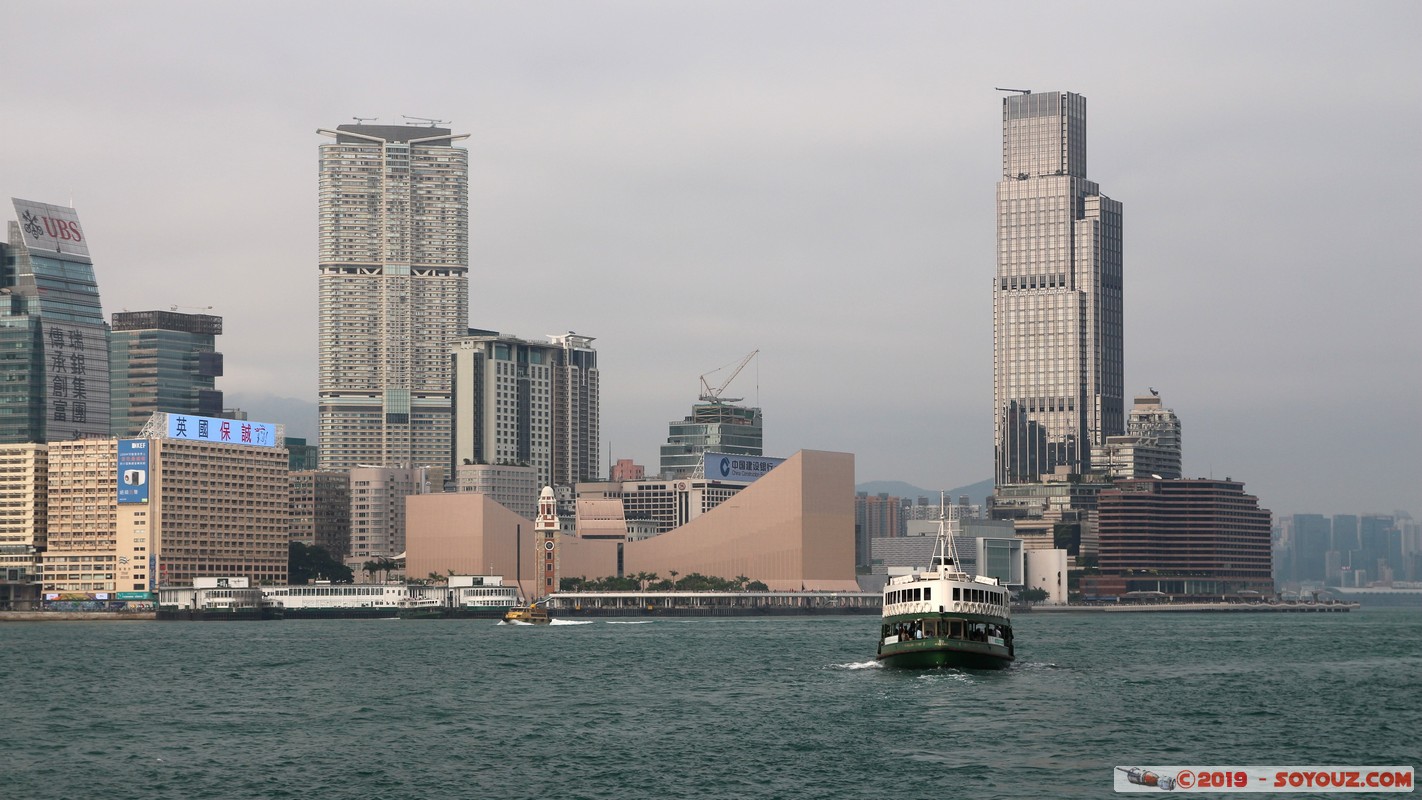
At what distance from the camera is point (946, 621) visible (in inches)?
3506

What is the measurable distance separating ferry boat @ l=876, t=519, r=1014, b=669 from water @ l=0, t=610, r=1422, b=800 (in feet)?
3.74

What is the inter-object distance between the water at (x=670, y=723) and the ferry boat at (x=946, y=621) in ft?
3.74

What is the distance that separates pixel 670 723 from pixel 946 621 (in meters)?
20.9

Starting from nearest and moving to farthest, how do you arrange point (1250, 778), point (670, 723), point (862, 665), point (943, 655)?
point (1250, 778) → point (670, 723) → point (943, 655) → point (862, 665)

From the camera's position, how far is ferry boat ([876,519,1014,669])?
88.8 meters

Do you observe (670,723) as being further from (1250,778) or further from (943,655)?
(1250,778)

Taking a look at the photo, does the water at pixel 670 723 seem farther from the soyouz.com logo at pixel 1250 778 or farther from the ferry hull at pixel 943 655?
the soyouz.com logo at pixel 1250 778

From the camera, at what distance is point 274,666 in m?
110

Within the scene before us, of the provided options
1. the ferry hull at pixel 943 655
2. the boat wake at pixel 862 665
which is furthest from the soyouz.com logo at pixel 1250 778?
the boat wake at pixel 862 665

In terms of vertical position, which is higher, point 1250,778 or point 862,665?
point 1250,778

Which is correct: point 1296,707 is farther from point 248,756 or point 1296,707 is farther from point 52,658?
point 52,658

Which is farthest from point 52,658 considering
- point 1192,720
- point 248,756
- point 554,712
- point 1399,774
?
point 1399,774

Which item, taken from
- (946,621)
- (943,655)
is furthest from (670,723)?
(946,621)

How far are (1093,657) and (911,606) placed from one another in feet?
99.6
